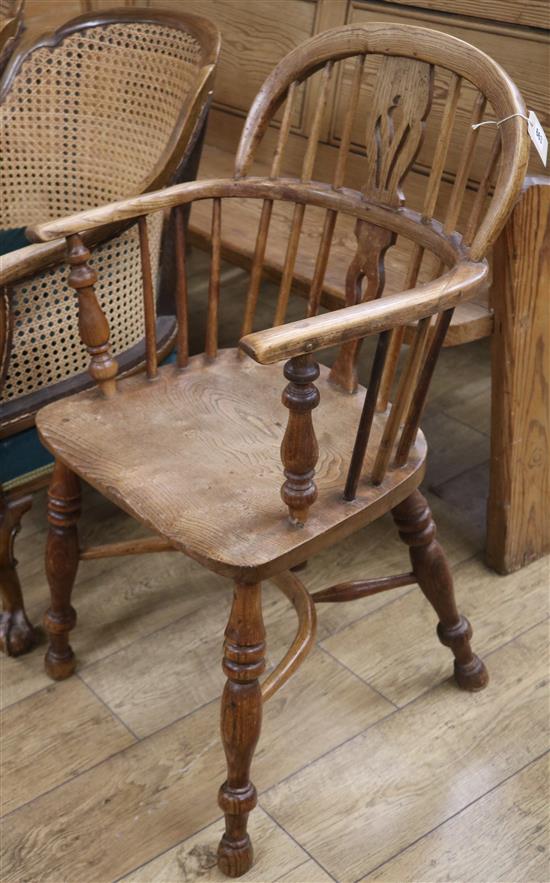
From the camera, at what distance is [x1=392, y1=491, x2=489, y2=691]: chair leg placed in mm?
1438

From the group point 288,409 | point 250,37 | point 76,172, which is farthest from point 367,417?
point 250,37

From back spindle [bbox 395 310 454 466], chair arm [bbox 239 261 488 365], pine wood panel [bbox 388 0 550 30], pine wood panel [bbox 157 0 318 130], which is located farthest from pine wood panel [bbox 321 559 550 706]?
pine wood panel [bbox 157 0 318 130]

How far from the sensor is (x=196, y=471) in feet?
4.23

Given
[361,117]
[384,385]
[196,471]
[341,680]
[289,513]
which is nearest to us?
[289,513]

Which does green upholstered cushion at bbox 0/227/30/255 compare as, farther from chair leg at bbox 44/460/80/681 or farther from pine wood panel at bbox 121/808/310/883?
pine wood panel at bbox 121/808/310/883

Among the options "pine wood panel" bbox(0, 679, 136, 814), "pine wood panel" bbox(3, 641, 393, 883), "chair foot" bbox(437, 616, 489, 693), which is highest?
"chair foot" bbox(437, 616, 489, 693)

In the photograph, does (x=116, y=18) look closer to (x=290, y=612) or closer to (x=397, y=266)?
(x=397, y=266)

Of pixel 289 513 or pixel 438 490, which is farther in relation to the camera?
pixel 438 490

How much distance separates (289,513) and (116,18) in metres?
1.16

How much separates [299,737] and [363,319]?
0.78 meters

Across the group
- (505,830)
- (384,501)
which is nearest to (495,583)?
(505,830)

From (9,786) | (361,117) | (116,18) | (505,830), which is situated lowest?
(9,786)

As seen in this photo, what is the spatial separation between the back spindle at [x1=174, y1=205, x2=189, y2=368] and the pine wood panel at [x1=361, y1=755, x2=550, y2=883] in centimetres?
82

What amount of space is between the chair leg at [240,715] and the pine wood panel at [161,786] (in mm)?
107
